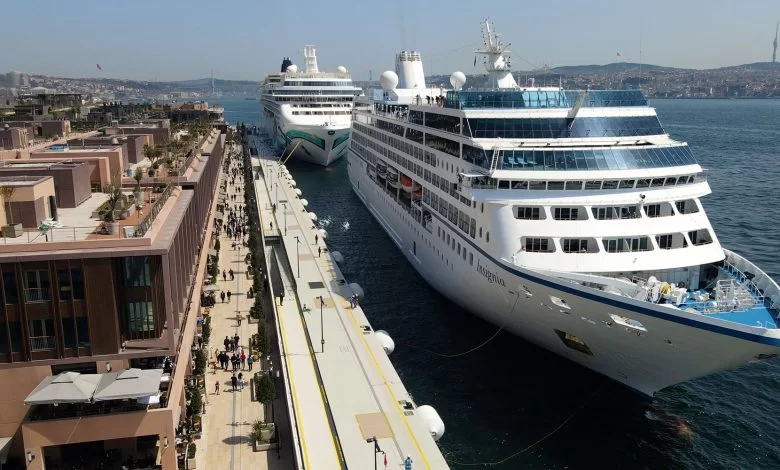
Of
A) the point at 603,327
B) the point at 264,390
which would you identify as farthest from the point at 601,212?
the point at 264,390

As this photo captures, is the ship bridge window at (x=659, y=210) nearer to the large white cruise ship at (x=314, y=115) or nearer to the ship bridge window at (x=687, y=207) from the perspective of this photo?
the ship bridge window at (x=687, y=207)

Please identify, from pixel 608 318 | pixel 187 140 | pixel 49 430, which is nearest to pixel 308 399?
pixel 49 430

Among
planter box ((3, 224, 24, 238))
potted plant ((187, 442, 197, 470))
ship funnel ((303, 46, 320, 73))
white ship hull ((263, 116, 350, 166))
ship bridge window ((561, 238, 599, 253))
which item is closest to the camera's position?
potted plant ((187, 442, 197, 470))

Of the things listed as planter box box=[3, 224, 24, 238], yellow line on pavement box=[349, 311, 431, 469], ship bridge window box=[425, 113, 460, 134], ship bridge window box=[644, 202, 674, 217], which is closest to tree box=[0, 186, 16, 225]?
planter box box=[3, 224, 24, 238]

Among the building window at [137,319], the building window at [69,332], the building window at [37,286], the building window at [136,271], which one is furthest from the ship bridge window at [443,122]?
the building window at [37,286]

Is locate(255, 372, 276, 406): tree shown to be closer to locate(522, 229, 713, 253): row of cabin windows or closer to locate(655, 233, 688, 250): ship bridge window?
locate(522, 229, 713, 253): row of cabin windows
